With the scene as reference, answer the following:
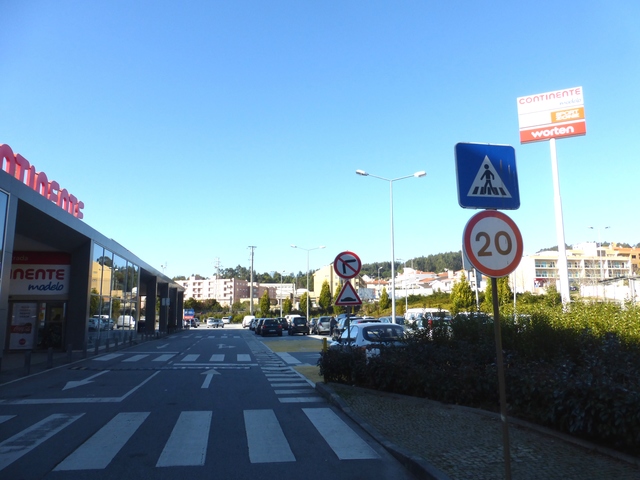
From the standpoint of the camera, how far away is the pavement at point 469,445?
5.48 metres

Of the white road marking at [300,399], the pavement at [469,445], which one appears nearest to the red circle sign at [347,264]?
the white road marking at [300,399]

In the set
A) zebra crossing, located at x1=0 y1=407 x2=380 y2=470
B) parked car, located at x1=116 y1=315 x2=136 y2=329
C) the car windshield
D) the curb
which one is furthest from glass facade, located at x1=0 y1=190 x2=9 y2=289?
parked car, located at x1=116 y1=315 x2=136 y2=329

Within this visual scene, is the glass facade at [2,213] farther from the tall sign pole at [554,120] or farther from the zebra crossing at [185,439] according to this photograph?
the tall sign pole at [554,120]

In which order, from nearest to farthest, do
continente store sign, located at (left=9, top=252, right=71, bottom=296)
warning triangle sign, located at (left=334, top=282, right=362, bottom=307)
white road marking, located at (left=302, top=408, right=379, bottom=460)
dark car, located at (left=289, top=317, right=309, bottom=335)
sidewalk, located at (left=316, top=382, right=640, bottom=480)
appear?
sidewalk, located at (left=316, top=382, right=640, bottom=480) < white road marking, located at (left=302, top=408, right=379, bottom=460) < warning triangle sign, located at (left=334, top=282, right=362, bottom=307) < continente store sign, located at (left=9, top=252, right=71, bottom=296) < dark car, located at (left=289, top=317, right=309, bottom=335)

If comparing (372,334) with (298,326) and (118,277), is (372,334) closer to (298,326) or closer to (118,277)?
(118,277)

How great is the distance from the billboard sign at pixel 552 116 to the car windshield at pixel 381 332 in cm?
1584

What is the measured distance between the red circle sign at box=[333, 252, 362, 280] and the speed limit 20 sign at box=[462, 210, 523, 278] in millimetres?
6718

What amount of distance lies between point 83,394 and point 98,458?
590cm

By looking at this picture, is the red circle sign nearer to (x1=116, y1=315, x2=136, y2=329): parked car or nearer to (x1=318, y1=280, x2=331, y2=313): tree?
(x1=116, y1=315, x2=136, y2=329): parked car

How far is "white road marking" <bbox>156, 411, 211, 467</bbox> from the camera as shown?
6406 mm

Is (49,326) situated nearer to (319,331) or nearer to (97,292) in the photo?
(97,292)

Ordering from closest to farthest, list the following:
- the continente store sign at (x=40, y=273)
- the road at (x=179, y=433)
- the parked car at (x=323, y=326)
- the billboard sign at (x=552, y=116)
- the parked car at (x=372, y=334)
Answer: the road at (x=179, y=433) → the parked car at (x=372, y=334) → the continente store sign at (x=40, y=273) → the billboard sign at (x=552, y=116) → the parked car at (x=323, y=326)

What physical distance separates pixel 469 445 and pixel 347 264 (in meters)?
5.87

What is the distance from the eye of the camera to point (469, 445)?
6594mm
